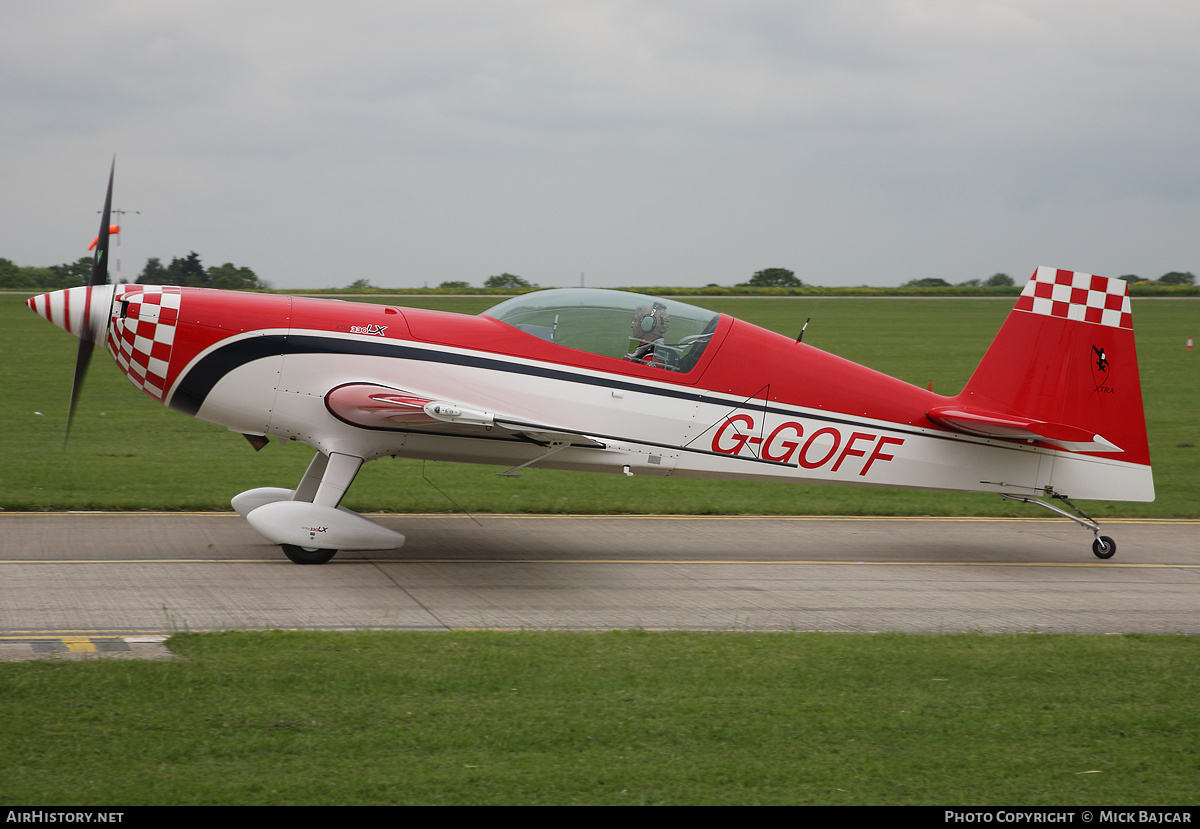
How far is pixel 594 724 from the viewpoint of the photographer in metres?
5.60

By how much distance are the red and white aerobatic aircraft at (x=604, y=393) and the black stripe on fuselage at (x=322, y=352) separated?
2 cm

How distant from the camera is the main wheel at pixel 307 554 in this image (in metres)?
9.48

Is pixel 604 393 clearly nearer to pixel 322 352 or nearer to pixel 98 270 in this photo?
pixel 322 352

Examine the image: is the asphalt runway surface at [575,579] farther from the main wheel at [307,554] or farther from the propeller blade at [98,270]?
the propeller blade at [98,270]

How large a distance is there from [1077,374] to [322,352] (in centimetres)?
819

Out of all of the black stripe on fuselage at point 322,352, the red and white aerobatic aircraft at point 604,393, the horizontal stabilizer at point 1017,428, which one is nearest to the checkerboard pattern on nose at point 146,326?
the red and white aerobatic aircraft at point 604,393

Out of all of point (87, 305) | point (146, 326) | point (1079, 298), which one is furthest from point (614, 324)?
point (1079, 298)

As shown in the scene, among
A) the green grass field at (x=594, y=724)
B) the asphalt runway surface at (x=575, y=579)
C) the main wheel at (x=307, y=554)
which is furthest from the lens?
the main wheel at (x=307, y=554)

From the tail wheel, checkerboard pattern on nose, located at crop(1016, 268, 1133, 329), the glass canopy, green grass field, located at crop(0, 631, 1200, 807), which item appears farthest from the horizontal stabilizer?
green grass field, located at crop(0, 631, 1200, 807)

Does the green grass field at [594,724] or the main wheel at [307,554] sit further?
the main wheel at [307,554]

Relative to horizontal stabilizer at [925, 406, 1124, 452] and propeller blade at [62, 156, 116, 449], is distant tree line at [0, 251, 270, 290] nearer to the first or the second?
propeller blade at [62, 156, 116, 449]

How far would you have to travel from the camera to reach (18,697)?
5.56 meters

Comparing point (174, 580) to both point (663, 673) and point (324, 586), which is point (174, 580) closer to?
point (324, 586)

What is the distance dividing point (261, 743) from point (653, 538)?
6.98 m
